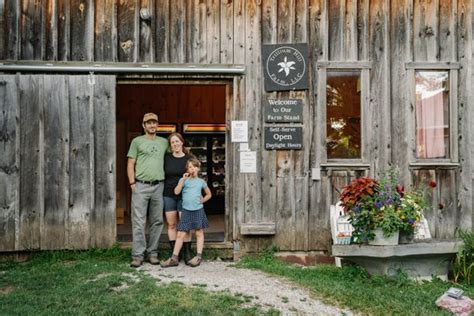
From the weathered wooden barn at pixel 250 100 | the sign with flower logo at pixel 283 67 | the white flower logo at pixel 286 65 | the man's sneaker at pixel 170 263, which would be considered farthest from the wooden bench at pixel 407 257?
the white flower logo at pixel 286 65

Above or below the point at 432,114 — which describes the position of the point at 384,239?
below

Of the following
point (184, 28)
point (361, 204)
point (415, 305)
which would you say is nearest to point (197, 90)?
point (184, 28)

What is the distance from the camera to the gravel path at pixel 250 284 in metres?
4.99

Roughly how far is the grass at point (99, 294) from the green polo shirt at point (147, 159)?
1.22 m

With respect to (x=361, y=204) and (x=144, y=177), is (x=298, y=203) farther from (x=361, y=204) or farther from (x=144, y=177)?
(x=144, y=177)

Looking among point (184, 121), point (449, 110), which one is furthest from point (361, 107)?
point (184, 121)

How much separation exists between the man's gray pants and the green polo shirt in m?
0.13

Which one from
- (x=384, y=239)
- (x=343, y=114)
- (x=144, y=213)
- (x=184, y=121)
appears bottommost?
(x=384, y=239)

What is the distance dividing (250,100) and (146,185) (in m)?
1.96

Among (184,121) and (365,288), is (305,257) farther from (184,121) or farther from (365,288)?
(184,121)

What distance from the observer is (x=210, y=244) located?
7.28m

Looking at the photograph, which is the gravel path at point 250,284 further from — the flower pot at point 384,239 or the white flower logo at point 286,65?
the white flower logo at point 286,65

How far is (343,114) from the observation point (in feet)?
24.2

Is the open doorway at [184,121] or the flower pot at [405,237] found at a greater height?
the open doorway at [184,121]
